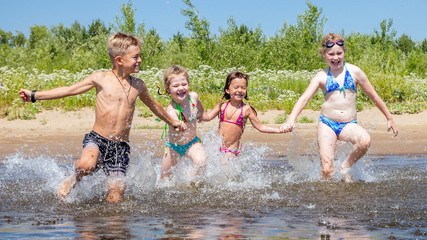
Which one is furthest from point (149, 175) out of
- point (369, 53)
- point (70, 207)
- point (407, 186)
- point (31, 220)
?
point (369, 53)

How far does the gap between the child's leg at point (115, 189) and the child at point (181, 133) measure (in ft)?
3.84

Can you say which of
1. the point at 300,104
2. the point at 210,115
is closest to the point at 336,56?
the point at 300,104

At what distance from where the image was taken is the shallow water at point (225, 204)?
14.5ft

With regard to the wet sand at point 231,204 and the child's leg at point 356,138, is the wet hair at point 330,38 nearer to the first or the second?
the child's leg at point 356,138

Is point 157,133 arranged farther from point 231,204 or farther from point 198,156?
point 231,204

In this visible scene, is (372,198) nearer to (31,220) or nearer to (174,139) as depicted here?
(174,139)

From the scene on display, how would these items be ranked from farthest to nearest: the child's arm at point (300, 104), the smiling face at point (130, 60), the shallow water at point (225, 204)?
the child's arm at point (300, 104)
the smiling face at point (130, 60)
the shallow water at point (225, 204)

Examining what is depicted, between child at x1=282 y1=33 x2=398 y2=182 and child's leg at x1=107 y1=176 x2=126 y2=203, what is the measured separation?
6.46ft

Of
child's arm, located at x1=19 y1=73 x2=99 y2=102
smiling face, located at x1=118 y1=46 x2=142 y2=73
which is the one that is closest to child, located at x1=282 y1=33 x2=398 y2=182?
smiling face, located at x1=118 y1=46 x2=142 y2=73

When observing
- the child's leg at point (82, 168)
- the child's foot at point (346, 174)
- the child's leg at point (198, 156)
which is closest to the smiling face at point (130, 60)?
the child's leg at point (82, 168)

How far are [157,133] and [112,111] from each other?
20.4ft

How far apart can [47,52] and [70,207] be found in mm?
36020

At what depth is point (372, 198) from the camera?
5.79 metres

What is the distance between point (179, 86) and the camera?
6.91m
